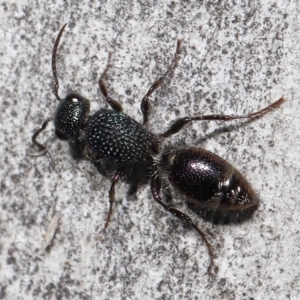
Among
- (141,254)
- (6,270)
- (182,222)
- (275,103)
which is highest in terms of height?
(275,103)

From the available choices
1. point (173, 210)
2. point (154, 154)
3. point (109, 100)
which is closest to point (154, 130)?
point (154, 154)

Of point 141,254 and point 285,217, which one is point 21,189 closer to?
point 141,254

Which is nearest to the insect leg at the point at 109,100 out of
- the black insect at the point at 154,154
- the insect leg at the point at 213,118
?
the black insect at the point at 154,154

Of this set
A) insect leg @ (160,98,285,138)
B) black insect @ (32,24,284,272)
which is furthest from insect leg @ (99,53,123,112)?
insect leg @ (160,98,285,138)

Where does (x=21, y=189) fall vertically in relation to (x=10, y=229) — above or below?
above

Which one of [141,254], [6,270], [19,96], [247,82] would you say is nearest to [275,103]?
[247,82]

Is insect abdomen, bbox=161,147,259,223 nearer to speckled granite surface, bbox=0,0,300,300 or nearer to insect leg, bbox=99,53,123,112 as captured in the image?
speckled granite surface, bbox=0,0,300,300
